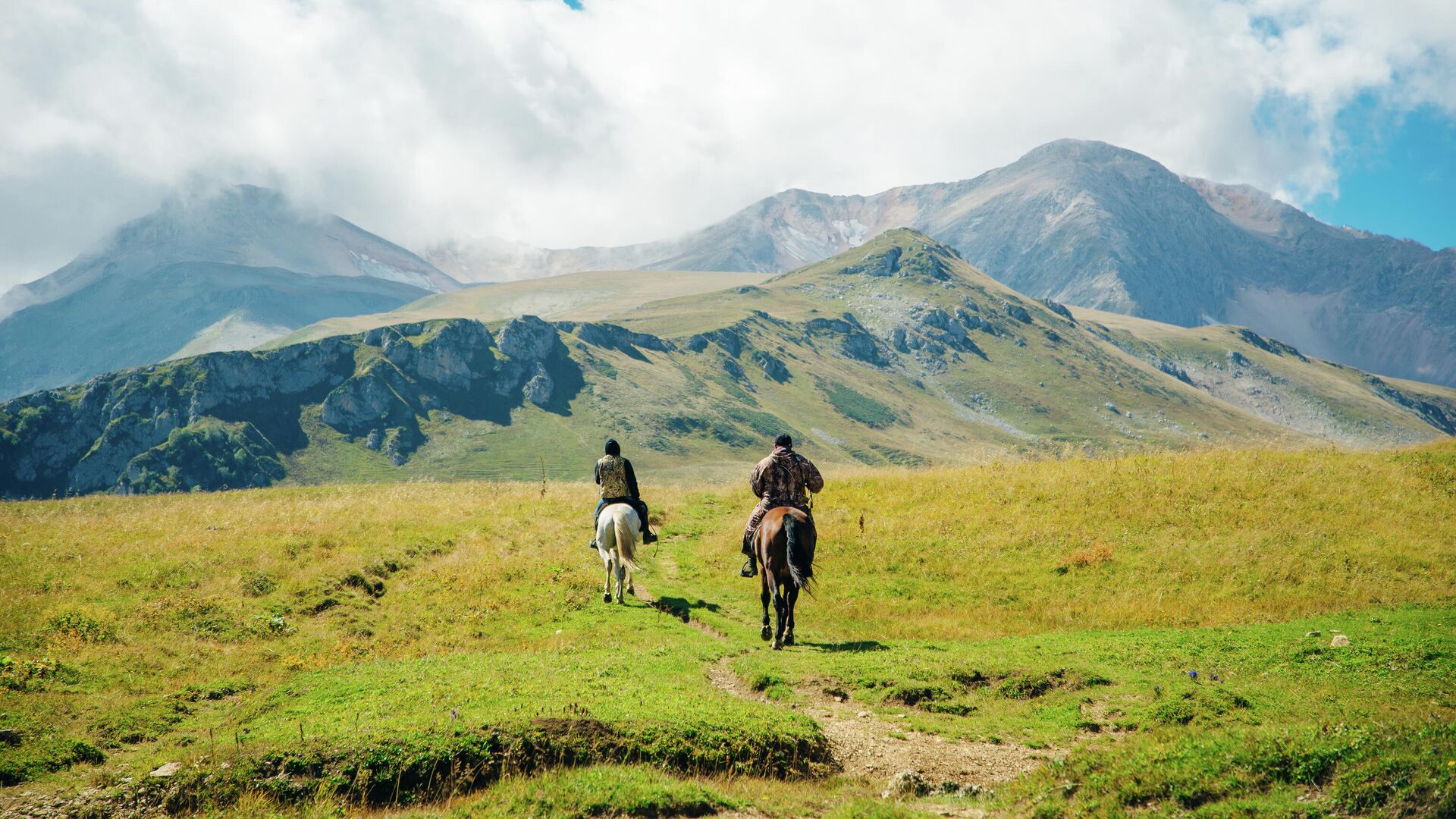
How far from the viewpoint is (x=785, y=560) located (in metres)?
19.3

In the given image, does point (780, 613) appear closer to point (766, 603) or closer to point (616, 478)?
point (766, 603)

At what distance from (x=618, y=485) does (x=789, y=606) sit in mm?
6971

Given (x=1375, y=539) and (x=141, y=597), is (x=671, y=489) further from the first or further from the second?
(x=1375, y=539)

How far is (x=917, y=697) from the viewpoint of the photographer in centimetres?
1513

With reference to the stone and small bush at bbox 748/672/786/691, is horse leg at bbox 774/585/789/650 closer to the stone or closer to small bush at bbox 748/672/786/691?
small bush at bbox 748/672/786/691

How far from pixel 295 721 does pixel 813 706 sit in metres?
8.75

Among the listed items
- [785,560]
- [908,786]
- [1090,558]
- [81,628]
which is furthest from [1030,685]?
[81,628]

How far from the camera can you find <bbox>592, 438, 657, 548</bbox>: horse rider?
23406 mm

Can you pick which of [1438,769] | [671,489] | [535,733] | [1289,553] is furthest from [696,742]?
[671,489]

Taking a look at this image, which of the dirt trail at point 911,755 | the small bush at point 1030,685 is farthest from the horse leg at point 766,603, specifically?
the small bush at point 1030,685

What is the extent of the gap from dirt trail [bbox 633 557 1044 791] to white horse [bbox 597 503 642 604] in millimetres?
8998

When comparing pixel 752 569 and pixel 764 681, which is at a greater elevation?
pixel 752 569

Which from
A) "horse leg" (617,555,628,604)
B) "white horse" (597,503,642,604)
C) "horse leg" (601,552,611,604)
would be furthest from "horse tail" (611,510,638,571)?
"horse leg" (601,552,611,604)

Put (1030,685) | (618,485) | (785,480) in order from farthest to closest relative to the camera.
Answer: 1. (618,485)
2. (785,480)
3. (1030,685)
